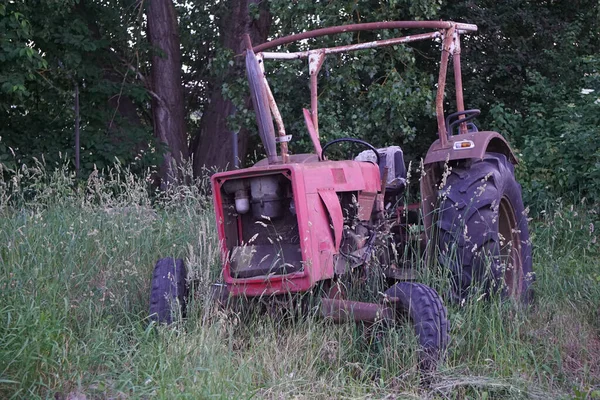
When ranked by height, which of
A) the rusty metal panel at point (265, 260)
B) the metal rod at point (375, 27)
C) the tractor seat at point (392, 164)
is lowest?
the rusty metal panel at point (265, 260)

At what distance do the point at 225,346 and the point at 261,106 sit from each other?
56.9 inches

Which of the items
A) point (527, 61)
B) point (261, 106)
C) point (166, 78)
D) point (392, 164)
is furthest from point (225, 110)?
point (261, 106)

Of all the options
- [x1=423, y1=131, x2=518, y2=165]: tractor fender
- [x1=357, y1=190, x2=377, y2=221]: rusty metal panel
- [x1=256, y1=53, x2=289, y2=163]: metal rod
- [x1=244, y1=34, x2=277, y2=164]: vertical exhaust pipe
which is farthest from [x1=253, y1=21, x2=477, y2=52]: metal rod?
[x1=357, y1=190, x2=377, y2=221]: rusty metal panel

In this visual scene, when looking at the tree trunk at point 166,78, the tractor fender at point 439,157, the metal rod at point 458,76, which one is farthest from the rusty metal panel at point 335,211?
the tree trunk at point 166,78

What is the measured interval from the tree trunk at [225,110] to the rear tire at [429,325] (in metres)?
7.66

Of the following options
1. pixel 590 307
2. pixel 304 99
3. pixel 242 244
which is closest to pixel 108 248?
pixel 242 244

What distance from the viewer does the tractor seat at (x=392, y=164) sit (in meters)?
5.92

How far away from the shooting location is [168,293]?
483 centimetres

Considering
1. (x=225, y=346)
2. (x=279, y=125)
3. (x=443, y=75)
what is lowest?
(x=225, y=346)

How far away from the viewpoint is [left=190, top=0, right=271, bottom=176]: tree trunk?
11875 mm

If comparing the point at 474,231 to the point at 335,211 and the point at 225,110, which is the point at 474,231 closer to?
the point at 335,211

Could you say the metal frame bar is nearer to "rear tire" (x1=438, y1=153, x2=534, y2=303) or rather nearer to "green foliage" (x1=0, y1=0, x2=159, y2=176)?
"rear tire" (x1=438, y1=153, x2=534, y2=303)

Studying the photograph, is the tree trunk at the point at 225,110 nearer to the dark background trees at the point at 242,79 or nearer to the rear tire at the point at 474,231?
the dark background trees at the point at 242,79

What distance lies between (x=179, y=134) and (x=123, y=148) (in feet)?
4.35
